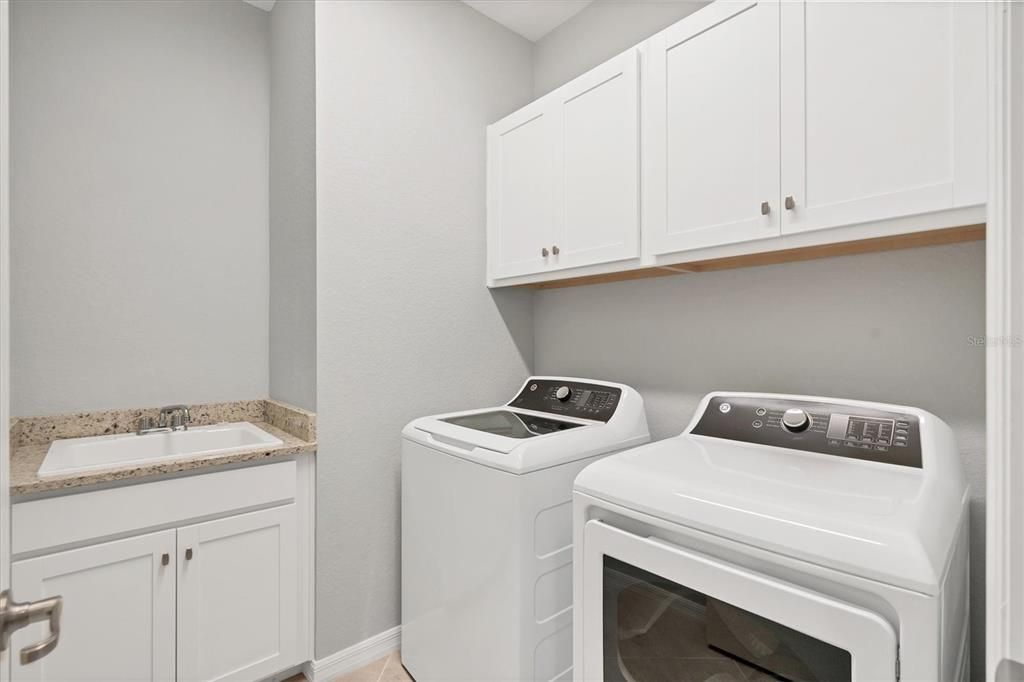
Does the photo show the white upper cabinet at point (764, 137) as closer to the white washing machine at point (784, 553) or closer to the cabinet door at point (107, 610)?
the white washing machine at point (784, 553)

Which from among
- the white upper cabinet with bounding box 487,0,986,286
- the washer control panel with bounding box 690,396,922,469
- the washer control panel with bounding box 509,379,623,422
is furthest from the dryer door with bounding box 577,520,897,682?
the white upper cabinet with bounding box 487,0,986,286

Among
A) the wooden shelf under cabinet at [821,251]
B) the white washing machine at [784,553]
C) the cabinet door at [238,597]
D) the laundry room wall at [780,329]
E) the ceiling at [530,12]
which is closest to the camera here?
the white washing machine at [784,553]

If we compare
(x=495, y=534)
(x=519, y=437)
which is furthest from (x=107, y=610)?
(x=519, y=437)

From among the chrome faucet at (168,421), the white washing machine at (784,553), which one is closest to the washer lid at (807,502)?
the white washing machine at (784,553)

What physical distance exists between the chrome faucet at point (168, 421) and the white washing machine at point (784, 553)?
1680 mm

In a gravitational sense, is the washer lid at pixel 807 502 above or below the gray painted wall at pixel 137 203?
below

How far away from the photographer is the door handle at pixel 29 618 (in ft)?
1.69

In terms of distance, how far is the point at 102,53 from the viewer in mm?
1907

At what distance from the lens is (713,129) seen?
1430 millimetres

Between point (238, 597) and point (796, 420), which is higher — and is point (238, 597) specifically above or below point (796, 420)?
below

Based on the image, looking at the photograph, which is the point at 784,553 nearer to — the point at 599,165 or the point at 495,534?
the point at 495,534

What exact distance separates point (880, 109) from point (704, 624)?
1196 millimetres

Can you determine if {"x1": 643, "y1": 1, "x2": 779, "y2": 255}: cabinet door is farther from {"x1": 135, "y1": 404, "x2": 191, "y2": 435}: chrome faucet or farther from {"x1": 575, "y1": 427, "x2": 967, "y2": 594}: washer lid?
{"x1": 135, "y1": 404, "x2": 191, "y2": 435}: chrome faucet

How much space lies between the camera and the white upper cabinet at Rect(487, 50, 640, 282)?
1659 mm
